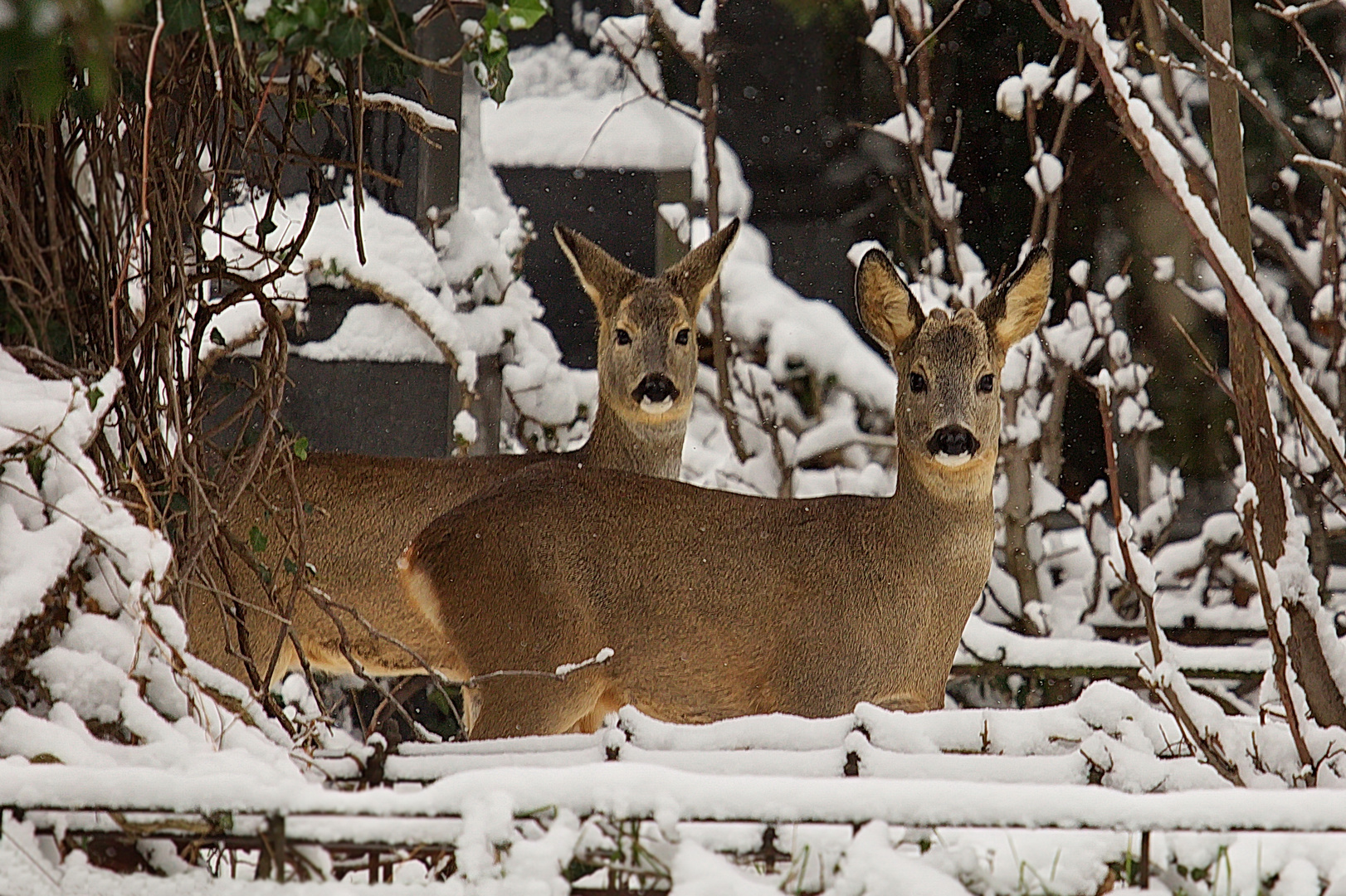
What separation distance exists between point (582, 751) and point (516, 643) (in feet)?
2.51

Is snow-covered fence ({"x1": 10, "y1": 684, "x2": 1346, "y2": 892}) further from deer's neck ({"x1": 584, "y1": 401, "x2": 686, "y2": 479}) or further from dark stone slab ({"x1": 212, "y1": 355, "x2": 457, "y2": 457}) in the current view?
dark stone slab ({"x1": 212, "y1": 355, "x2": 457, "y2": 457})

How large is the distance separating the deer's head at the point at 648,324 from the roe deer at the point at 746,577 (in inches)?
A: 12.6

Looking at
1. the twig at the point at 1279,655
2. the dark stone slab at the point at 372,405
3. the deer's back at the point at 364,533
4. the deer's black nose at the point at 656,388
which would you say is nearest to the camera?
the twig at the point at 1279,655

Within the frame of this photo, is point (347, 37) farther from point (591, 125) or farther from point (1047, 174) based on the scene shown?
point (591, 125)

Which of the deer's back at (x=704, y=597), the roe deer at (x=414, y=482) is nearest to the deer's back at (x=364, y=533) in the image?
the roe deer at (x=414, y=482)

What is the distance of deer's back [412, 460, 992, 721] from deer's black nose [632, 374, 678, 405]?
12.3 inches

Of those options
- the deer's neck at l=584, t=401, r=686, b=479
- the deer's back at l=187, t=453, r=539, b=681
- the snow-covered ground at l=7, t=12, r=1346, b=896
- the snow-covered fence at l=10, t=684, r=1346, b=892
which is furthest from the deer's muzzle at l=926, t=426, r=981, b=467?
the snow-covered fence at l=10, t=684, r=1346, b=892

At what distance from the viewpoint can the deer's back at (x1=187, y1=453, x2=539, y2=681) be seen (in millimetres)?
3484

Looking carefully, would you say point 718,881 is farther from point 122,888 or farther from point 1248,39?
point 1248,39

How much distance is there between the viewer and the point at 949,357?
2979 millimetres

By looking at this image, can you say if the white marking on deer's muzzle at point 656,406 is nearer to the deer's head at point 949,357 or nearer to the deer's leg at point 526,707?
the deer's head at point 949,357

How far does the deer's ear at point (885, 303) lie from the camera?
3098mm

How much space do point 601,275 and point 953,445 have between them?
36.1 inches

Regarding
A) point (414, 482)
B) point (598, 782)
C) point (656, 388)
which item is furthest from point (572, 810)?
point (414, 482)
